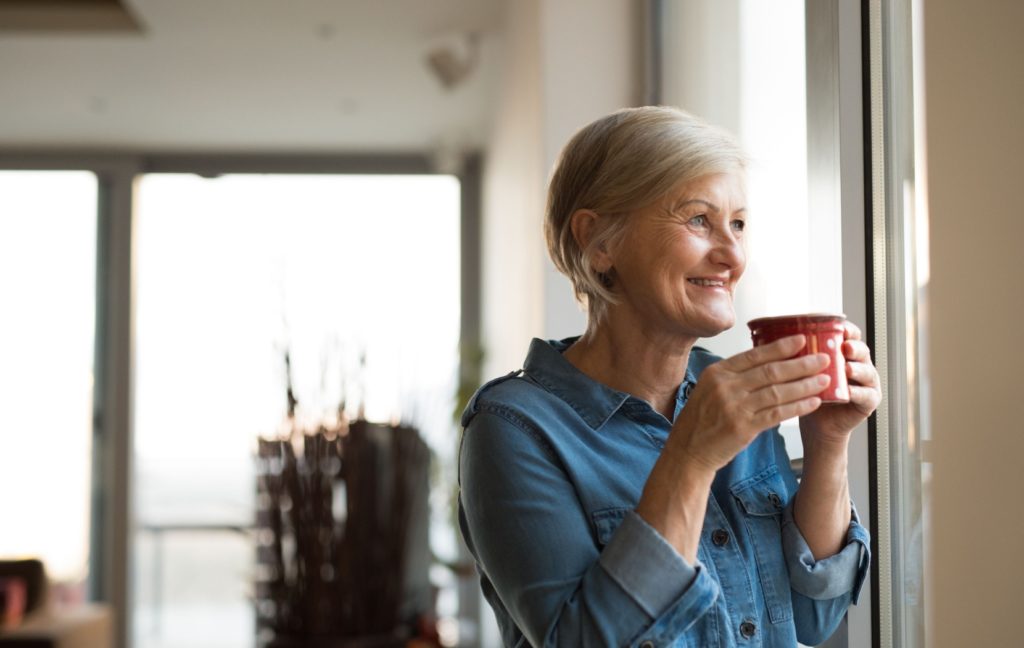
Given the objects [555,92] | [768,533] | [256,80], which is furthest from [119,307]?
[768,533]

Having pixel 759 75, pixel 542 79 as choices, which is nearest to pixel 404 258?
pixel 542 79

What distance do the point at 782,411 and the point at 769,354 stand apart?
0.05m

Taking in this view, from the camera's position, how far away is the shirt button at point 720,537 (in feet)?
3.69

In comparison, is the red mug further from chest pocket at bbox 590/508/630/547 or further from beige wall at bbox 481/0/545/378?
beige wall at bbox 481/0/545/378

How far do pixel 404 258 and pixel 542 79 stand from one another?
13.2 ft

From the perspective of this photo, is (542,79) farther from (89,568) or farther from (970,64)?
(89,568)

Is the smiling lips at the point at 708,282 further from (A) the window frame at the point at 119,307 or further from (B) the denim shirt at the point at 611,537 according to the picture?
(A) the window frame at the point at 119,307

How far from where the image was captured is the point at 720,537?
3.70ft

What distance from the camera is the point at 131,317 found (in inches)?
250

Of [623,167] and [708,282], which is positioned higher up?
[623,167]

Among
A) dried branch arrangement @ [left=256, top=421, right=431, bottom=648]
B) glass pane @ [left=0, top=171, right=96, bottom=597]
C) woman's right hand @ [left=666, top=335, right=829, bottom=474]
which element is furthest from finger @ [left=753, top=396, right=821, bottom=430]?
glass pane @ [left=0, top=171, right=96, bottom=597]

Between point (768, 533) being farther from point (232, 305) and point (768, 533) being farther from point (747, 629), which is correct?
point (232, 305)

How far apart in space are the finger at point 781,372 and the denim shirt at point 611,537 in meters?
0.15

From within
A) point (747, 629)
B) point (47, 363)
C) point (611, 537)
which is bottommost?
point (747, 629)
